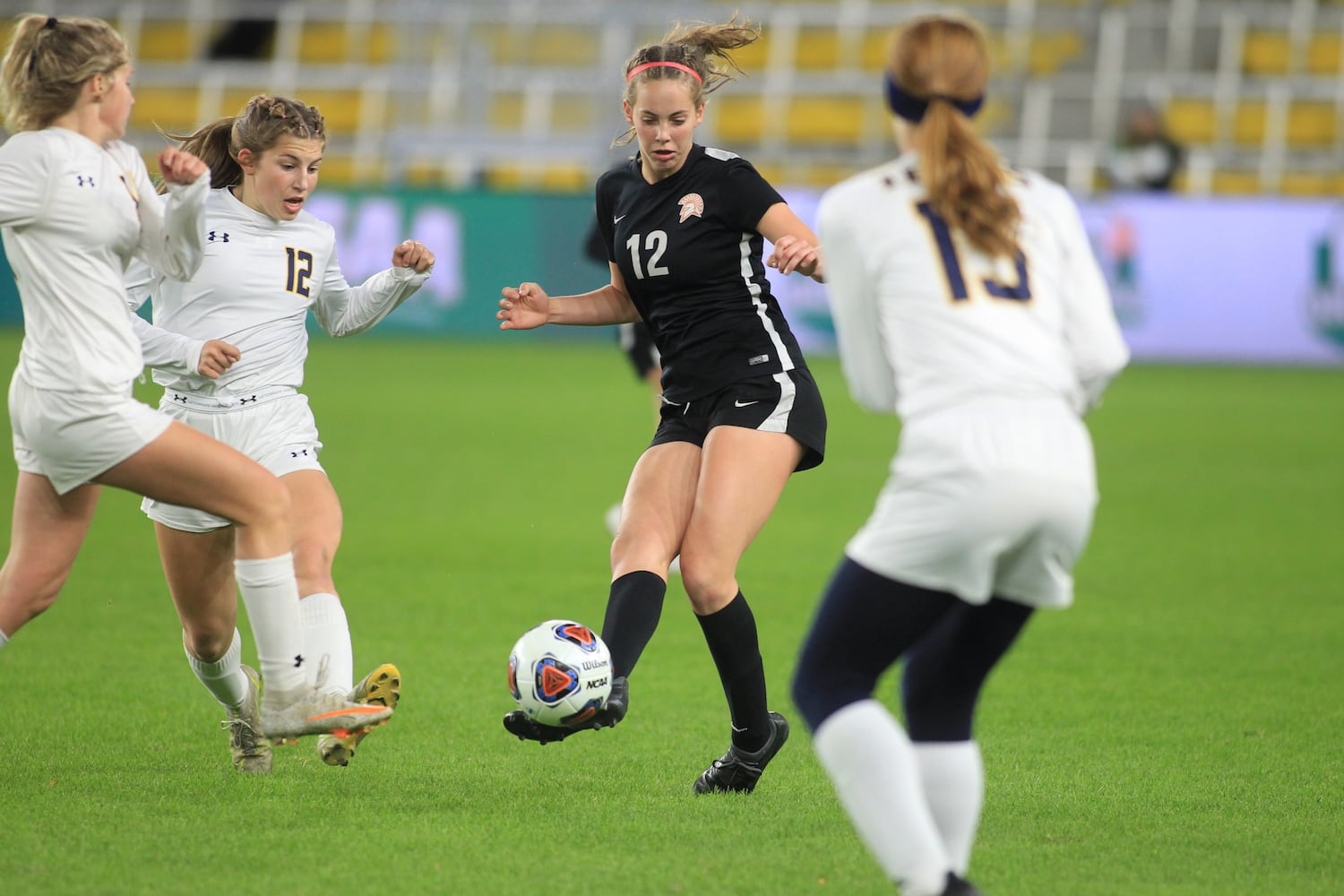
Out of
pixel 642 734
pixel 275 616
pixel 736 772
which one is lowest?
pixel 642 734

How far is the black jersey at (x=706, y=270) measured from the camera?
4.69m

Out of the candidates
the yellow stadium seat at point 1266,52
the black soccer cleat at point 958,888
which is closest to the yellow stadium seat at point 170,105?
the yellow stadium seat at point 1266,52

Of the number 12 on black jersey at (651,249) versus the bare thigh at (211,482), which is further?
the number 12 on black jersey at (651,249)

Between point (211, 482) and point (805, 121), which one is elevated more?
point (805, 121)

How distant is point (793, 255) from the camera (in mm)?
4168

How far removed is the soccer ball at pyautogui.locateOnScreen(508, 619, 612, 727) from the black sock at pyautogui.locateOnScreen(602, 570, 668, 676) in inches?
6.1

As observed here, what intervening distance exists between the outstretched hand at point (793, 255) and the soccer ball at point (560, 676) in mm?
1100

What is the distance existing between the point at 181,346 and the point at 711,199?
156cm

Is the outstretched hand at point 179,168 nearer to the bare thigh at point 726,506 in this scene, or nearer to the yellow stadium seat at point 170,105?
the bare thigh at point 726,506

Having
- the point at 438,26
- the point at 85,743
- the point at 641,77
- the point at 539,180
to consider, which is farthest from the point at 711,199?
the point at 438,26

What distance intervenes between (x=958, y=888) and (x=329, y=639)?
79.6 inches

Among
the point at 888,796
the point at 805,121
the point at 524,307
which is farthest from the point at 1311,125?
the point at 888,796

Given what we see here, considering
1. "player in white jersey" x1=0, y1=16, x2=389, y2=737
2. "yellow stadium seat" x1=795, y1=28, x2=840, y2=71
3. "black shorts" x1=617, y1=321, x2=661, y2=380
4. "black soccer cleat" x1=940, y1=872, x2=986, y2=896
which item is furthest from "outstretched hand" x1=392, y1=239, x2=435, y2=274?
"yellow stadium seat" x1=795, y1=28, x2=840, y2=71

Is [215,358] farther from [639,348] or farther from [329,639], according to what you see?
[639,348]
